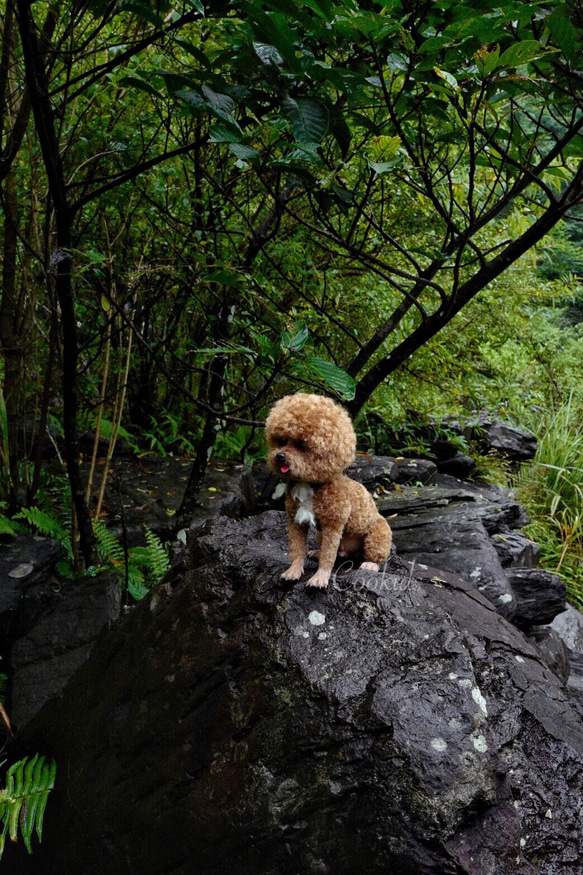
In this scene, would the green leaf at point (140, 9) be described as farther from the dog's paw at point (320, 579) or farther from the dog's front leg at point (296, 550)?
the dog's paw at point (320, 579)

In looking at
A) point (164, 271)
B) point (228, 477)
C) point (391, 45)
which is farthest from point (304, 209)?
point (391, 45)

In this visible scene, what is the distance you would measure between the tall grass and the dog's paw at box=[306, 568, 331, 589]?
5.76 metres

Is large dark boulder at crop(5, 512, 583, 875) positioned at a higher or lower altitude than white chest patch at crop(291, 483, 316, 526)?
lower

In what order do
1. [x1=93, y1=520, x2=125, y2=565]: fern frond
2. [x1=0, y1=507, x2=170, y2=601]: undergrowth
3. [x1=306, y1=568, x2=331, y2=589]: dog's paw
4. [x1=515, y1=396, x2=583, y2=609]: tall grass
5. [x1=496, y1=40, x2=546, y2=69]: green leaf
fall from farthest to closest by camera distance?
1. [x1=515, y1=396, x2=583, y2=609]: tall grass
2. [x1=93, y1=520, x2=125, y2=565]: fern frond
3. [x1=0, y1=507, x2=170, y2=601]: undergrowth
4. [x1=306, y1=568, x2=331, y2=589]: dog's paw
5. [x1=496, y1=40, x2=546, y2=69]: green leaf

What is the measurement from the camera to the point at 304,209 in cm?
511

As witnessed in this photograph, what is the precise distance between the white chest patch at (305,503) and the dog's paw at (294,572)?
0.17m

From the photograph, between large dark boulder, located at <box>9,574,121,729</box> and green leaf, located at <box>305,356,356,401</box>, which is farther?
large dark boulder, located at <box>9,574,121,729</box>

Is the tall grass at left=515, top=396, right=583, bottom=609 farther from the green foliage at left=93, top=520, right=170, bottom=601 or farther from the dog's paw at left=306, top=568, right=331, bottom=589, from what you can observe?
the dog's paw at left=306, top=568, right=331, bottom=589

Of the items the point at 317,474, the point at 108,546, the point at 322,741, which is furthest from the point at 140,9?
the point at 108,546

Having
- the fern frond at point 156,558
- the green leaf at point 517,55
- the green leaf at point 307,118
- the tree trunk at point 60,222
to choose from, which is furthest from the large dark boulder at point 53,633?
the green leaf at point 517,55

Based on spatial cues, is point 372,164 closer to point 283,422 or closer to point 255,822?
point 283,422

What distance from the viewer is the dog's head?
1.87m

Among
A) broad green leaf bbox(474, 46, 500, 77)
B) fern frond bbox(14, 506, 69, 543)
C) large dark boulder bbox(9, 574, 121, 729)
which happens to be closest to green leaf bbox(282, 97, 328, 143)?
broad green leaf bbox(474, 46, 500, 77)

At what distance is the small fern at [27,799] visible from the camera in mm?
2432
